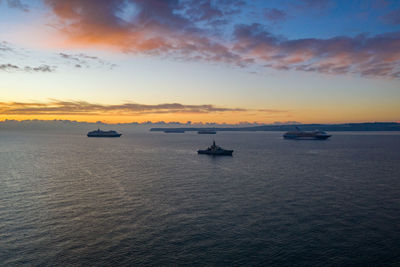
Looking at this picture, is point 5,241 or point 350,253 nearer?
point 350,253

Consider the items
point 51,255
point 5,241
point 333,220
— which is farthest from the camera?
point 333,220

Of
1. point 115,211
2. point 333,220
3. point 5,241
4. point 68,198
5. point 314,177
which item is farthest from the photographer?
point 314,177

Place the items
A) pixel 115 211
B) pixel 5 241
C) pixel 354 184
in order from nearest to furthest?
1. pixel 5 241
2. pixel 115 211
3. pixel 354 184

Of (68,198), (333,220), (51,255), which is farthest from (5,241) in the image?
(333,220)

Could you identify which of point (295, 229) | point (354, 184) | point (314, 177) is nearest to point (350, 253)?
point (295, 229)

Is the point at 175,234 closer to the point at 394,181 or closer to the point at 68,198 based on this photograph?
the point at 68,198

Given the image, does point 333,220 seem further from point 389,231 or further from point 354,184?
point 354,184

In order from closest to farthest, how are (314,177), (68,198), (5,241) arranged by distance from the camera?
(5,241) → (68,198) → (314,177)

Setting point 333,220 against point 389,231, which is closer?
point 389,231
